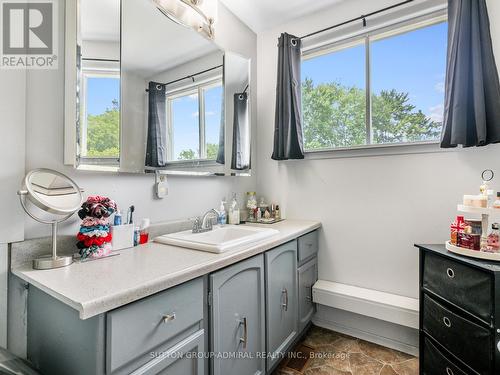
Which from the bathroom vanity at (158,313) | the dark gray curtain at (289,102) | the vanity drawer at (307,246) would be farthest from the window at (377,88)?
the bathroom vanity at (158,313)

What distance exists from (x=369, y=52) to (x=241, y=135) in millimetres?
1190

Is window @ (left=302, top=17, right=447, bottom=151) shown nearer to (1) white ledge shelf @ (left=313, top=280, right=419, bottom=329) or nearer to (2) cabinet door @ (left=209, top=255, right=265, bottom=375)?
(1) white ledge shelf @ (left=313, top=280, right=419, bottom=329)

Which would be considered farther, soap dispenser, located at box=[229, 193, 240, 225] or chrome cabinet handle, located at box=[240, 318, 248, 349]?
soap dispenser, located at box=[229, 193, 240, 225]

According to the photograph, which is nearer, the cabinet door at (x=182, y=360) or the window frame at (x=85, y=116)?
the cabinet door at (x=182, y=360)

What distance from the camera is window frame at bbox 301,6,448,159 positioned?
5.59 feet

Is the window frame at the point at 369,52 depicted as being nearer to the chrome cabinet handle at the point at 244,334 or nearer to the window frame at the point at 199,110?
the window frame at the point at 199,110

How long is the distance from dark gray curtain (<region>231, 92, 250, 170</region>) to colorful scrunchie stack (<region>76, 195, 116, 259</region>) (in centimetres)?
114

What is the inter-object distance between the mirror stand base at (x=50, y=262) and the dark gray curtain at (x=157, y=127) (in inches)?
24.4

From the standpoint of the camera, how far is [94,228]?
105 centimetres

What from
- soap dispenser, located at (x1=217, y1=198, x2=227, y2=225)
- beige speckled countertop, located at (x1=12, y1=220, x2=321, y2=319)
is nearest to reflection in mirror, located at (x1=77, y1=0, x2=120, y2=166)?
beige speckled countertop, located at (x1=12, y1=220, x2=321, y2=319)

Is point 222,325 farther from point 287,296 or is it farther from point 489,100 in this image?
point 489,100

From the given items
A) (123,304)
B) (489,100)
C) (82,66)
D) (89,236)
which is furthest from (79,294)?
(489,100)

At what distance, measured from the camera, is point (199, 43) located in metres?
1.71

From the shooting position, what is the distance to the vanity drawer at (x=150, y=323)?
70cm
